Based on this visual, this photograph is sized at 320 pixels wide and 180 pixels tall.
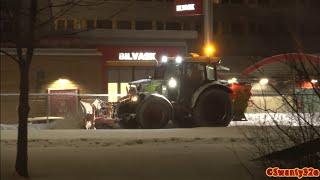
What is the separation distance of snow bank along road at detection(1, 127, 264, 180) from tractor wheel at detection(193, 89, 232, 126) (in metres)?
1.93

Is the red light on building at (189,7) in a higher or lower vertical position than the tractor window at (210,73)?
higher

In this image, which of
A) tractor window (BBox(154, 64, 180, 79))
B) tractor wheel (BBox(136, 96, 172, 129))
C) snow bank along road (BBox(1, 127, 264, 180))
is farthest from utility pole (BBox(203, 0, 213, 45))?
snow bank along road (BBox(1, 127, 264, 180))

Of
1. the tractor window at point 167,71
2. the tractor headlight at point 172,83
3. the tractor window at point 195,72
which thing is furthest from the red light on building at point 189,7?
the tractor headlight at point 172,83

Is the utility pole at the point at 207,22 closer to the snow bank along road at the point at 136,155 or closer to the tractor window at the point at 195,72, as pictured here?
the tractor window at the point at 195,72

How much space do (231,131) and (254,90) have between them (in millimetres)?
11554

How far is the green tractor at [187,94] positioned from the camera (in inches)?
869

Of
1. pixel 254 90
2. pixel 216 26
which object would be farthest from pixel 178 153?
pixel 216 26

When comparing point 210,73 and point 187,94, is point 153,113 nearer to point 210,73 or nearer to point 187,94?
point 187,94

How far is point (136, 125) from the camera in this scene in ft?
73.0

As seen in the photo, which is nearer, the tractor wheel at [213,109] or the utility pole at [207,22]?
the tractor wheel at [213,109]

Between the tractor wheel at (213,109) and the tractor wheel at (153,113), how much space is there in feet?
4.28

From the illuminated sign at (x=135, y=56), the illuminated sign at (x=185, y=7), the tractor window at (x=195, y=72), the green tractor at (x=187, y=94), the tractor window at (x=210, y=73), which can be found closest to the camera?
the green tractor at (x=187, y=94)

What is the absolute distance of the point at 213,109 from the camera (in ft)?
73.8

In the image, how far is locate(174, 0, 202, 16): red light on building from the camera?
114 ft
